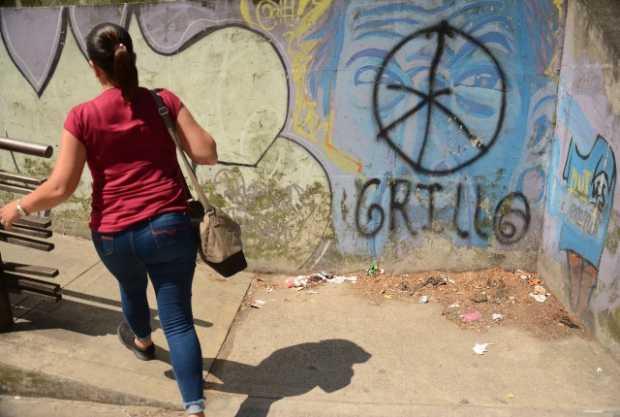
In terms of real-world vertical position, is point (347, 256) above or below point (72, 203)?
below

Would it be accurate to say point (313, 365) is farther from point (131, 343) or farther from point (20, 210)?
point (20, 210)

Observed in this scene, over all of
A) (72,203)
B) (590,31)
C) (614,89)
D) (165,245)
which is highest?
(590,31)

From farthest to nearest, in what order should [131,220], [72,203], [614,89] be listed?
[72,203] → [614,89] → [131,220]

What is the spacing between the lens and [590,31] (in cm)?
364

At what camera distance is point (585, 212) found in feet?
12.3

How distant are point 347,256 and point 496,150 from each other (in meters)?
1.38

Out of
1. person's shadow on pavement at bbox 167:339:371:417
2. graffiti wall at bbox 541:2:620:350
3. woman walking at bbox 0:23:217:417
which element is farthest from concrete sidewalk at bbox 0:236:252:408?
graffiti wall at bbox 541:2:620:350

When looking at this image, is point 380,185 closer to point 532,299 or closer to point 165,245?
point 532,299

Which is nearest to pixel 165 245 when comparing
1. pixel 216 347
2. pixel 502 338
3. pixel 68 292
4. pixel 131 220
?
pixel 131 220

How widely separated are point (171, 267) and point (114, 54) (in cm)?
93

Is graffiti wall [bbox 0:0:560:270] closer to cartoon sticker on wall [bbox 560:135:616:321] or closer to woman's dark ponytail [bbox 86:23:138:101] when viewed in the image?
cartoon sticker on wall [bbox 560:135:616:321]

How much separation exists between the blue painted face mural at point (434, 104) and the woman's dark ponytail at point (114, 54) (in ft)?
6.67

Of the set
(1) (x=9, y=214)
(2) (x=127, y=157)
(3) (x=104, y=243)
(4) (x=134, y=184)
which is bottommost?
(3) (x=104, y=243)

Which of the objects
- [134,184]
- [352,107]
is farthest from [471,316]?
[134,184]
